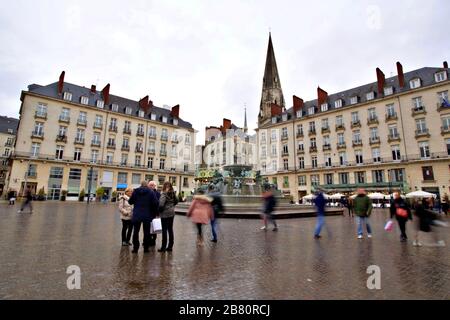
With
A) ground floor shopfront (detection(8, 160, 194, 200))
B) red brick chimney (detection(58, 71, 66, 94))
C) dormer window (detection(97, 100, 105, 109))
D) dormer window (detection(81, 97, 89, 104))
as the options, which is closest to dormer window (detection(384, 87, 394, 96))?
ground floor shopfront (detection(8, 160, 194, 200))

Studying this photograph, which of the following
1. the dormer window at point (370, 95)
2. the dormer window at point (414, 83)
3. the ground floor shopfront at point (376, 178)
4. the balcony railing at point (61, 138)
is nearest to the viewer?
the ground floor shopfront at point (376, 178)

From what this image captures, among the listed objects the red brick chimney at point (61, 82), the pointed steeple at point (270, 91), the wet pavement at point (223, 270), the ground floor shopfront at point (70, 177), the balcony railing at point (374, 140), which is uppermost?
the pointed steeple at point (270, 91)

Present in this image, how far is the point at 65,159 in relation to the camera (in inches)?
1610

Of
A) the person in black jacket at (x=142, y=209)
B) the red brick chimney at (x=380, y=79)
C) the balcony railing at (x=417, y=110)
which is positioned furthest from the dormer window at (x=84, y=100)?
the balcony railing at (x=417, y=110)

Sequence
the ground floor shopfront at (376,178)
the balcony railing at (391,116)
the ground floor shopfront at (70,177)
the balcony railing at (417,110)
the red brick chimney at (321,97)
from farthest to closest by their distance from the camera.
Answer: the red brick chimney at (321,97) → the balcony railing at (391,116) → the ground floor shopfront at (70,177) → the balcony railing at (417,110) → the ground floor shopfront at (376,178)

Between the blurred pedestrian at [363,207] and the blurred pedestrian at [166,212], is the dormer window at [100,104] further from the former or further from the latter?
the blurred pedestrian at [363,207]

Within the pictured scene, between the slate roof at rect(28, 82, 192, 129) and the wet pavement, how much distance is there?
43.6 m

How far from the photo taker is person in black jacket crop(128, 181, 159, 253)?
5870mm

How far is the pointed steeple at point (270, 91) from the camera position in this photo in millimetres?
70500

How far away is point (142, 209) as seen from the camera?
590 centimetres

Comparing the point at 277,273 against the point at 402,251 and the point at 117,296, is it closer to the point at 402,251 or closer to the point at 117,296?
the point at 117,296

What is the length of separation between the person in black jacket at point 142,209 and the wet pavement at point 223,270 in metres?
0.38

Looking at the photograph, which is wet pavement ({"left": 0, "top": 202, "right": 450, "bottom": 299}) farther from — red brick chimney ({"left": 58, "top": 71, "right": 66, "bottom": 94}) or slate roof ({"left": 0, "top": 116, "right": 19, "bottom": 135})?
slate roof ({"left": 0, "top": 116, "right": 19, "bottom": 135})
